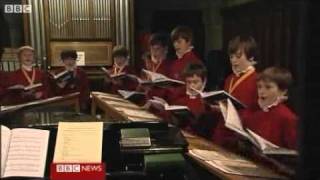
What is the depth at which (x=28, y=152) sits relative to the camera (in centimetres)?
132

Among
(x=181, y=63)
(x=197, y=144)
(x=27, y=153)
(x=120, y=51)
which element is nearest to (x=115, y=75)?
(x=120, y=51)

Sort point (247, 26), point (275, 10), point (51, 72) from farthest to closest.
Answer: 1. point (51, 72)
2. point (247, 26)
3. point (275, 10)

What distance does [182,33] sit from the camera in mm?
1816

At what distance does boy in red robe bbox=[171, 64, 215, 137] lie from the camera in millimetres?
1801

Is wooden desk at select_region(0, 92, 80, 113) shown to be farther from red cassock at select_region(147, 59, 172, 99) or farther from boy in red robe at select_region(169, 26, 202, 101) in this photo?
boy in red robe at select_region(169, 26, 202, 101)

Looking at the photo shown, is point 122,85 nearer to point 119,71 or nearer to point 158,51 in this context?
point 119,71

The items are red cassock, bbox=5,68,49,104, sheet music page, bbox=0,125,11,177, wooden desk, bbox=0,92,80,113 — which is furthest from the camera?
wooden desk, bbox=0,92,80,113

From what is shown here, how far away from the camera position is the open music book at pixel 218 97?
1.54 meters

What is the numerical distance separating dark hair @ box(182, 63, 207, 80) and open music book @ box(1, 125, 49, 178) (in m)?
0.70

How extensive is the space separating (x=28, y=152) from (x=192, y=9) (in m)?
0.82

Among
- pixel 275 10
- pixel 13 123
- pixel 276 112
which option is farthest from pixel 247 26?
pixel 13 123

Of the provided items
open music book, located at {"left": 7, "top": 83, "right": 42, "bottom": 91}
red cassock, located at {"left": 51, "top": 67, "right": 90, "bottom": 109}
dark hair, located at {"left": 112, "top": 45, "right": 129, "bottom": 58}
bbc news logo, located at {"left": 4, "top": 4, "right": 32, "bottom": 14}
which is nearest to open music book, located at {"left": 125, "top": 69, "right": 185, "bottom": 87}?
dark hair, located at {"left": 112, "top": 45, "right": 129, "bottom": 58}

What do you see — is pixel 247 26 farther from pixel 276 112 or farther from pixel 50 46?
pixel 50 46

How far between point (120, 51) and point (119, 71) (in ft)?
0.39
